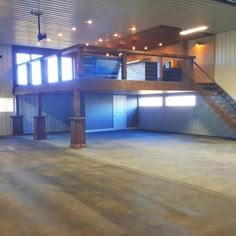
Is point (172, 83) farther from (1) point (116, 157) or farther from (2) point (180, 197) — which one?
(2) point (180, 197)

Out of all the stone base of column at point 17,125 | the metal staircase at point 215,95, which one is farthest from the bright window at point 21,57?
the metal staircase at point 215,95

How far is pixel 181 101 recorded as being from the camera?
40.2 feet

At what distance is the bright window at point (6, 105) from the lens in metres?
12.0

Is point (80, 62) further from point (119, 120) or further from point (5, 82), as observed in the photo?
point (119, 120)

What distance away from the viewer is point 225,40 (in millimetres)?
10297

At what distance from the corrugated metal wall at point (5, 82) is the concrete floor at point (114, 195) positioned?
5.06 m

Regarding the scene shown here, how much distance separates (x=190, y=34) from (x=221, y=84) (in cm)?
220

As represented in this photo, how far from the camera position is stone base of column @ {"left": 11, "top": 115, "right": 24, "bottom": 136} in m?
12.1

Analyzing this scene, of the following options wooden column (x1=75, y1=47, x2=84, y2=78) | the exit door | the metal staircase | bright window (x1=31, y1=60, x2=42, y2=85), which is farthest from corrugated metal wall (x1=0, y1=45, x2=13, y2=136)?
the metal staircase

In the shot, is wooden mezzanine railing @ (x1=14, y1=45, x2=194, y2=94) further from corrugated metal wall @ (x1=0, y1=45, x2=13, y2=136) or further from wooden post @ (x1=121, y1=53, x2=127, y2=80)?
corrugated metal wall @ (x1=0, y1=45, x2=13, y2=136)

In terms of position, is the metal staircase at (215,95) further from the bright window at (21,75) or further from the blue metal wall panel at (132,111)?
the bright window at (21,75)

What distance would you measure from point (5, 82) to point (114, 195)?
31.4ft

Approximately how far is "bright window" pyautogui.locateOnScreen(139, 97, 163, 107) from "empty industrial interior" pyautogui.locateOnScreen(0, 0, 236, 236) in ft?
Answer: 0.17

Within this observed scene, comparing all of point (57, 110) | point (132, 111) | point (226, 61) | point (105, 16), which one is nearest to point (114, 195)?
point (105, 16)
